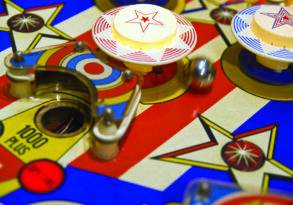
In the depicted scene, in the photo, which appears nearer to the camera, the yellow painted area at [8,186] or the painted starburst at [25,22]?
the yellow painted area at [8,186]

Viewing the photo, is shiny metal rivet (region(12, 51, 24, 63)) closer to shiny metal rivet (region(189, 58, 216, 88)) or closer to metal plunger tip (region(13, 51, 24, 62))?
metal plunger tip (region(13, 51, 24, 62))

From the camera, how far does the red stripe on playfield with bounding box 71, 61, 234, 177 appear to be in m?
0.79

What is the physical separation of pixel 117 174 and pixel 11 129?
184 mm

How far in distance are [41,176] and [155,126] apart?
200 millimetres

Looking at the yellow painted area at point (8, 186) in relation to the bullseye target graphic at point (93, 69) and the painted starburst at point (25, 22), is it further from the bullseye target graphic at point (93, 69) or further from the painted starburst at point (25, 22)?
the painted starburst at point (25, 22)

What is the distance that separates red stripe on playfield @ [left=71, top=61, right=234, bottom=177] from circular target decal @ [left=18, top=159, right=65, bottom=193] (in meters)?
0.03

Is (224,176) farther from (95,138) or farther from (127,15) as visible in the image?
(127,15)

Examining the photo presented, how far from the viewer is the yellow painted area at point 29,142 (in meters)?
0.79

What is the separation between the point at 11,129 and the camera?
83 centimetres

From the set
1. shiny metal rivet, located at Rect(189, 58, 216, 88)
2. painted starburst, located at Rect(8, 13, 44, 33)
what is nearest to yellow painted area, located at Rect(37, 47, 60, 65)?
painted starburst, located at Rect(8, 13, 44, 33)

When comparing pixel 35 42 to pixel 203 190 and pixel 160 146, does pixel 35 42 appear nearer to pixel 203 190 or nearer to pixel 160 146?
pixel 160 146

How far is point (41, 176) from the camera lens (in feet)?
2.51

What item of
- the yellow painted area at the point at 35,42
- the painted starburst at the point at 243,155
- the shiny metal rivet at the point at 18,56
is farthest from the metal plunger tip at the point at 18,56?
the painted starburst at the point at 243,155

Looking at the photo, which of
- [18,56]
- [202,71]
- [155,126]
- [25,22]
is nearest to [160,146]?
[155,126]
